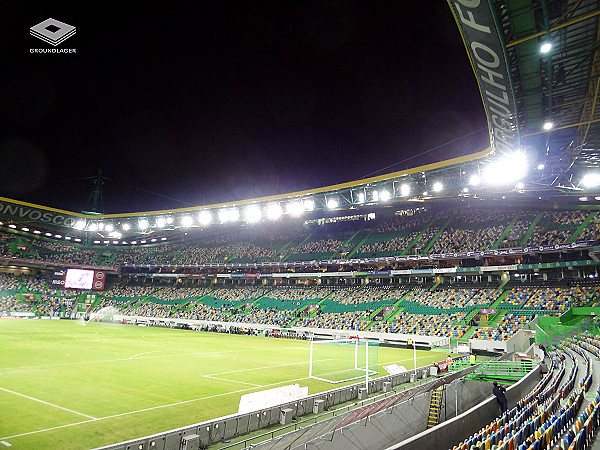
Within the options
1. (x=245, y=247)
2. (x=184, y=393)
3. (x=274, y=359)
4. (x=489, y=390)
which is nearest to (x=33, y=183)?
(x=245, y=247)

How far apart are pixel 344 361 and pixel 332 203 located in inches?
949

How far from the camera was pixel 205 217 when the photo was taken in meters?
58.2

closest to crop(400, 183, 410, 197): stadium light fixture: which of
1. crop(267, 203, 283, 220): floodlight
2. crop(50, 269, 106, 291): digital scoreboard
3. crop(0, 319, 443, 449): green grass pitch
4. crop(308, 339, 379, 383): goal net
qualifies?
crop(0, 319, 443, 449): green grass pitch

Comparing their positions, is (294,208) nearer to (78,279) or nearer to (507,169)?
(507,169)

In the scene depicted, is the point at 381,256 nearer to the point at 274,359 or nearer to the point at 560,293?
the point at 560,293

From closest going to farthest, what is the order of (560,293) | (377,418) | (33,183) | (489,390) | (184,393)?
(377,418), (184,393), (489,390), (560,293), (33,183)

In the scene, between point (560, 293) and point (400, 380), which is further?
point (560, 293)

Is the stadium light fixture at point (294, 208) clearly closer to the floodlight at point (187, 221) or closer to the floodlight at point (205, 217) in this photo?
the floodlight at point (205, 217)

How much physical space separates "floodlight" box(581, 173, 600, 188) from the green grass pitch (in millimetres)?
16318

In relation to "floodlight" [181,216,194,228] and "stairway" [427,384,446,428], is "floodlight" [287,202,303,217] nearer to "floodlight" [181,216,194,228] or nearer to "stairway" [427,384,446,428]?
"floodlight" [181,216,194,228]

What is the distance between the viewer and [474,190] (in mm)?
37906

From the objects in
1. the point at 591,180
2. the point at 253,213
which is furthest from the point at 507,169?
the point at 253,213

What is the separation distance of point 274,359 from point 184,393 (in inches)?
458

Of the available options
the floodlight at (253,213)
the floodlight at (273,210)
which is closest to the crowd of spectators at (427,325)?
the floodlight at (273,210)
